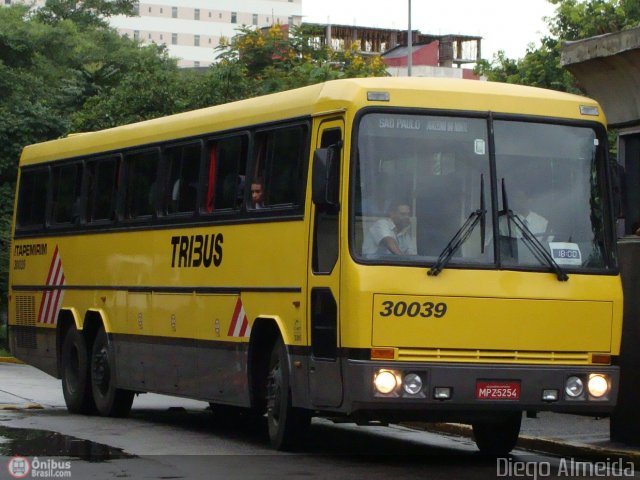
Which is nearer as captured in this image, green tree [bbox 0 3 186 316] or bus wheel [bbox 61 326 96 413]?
bus wheel [bbox 61 326 96 413]

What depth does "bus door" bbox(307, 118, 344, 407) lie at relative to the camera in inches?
484

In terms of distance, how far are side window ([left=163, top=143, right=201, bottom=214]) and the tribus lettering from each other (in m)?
0.32

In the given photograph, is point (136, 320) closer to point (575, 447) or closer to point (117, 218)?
point (117, 218)

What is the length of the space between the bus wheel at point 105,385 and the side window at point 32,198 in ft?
8.86

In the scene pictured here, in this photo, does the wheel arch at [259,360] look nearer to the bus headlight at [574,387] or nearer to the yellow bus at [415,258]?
the yellow bus at [415,258]

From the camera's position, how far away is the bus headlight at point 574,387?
40.4 feet

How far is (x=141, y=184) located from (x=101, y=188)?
4.22 feet

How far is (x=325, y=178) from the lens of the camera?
12.3 metres

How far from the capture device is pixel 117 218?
17.6 metres

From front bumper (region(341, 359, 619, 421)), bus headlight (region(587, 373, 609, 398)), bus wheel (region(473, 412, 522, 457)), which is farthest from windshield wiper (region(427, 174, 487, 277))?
bus wheel (region(473, 412, 522, 457))

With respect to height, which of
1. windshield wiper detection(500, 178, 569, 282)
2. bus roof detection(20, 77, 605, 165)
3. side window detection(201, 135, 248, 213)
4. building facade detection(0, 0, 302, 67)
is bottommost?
windshield wiper detection(500, 178, 569, 282)

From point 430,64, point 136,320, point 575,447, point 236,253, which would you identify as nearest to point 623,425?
point 575,447

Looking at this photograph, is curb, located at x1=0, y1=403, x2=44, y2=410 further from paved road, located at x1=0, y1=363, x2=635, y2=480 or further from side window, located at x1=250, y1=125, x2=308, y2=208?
side window, located at x1=250, y1=125, x2=308, y2=208

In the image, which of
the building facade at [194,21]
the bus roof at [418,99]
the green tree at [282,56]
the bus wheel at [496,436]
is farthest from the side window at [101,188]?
the building facade at [194,21]
